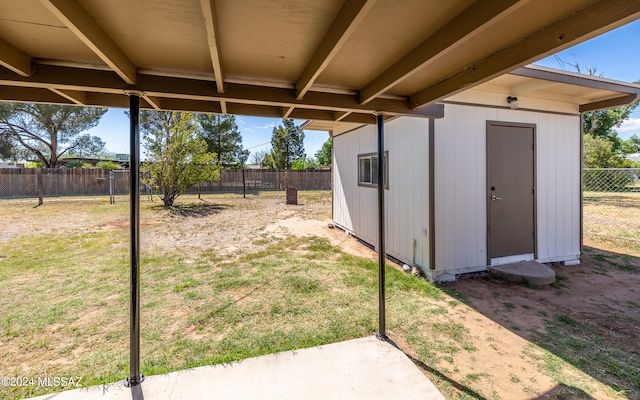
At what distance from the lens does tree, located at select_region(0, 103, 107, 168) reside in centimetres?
1744

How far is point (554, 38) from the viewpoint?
120 centimetres

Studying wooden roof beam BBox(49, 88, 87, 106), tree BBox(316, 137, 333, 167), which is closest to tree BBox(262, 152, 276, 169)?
tree BBox(316, 137, 333, 167)

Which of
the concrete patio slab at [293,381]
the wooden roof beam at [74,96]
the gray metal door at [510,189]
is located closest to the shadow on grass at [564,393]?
the concrete patio slab at [293,381]

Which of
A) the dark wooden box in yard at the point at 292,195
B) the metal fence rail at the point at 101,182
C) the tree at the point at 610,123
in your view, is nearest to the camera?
the dark wooden box in yard at the point at 292,195

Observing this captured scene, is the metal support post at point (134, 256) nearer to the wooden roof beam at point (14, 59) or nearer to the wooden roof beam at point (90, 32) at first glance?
the wooden roof beam at point (90, 32)

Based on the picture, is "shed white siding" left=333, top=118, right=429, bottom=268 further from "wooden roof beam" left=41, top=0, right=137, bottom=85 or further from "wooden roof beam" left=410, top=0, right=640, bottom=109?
"wooden roof beam" left=41, top=0, right=137, bottom=85

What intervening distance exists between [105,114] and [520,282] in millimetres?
24571

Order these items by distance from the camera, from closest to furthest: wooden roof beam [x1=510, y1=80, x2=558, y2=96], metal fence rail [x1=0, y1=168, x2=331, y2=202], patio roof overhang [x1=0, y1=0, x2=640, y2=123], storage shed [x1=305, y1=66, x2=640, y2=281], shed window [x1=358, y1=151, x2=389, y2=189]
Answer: patio roof overhang [x1=0, y1=0, x2=640, y2=123] < wooden roof beam [x1=510, y1=80, x2=558, y2=96] < storage shed [x1=305, y1=66, x2=640, y2=281] < shed window [x1=358, y1=151, x2=389, y2=189] < metal fence rail [x1=0, y1=168, x2=331, y2=202]

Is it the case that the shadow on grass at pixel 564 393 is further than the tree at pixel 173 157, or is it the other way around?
Answer: the tree at pixel 173 157

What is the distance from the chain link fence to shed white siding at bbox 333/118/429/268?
4430mm

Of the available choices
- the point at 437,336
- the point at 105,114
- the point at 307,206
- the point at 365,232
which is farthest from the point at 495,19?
the point at 105,114

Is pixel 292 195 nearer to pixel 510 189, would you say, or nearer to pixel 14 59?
pixel 510 189

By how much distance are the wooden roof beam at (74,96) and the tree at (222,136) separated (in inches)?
782

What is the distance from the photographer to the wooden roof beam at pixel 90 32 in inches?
38.1
